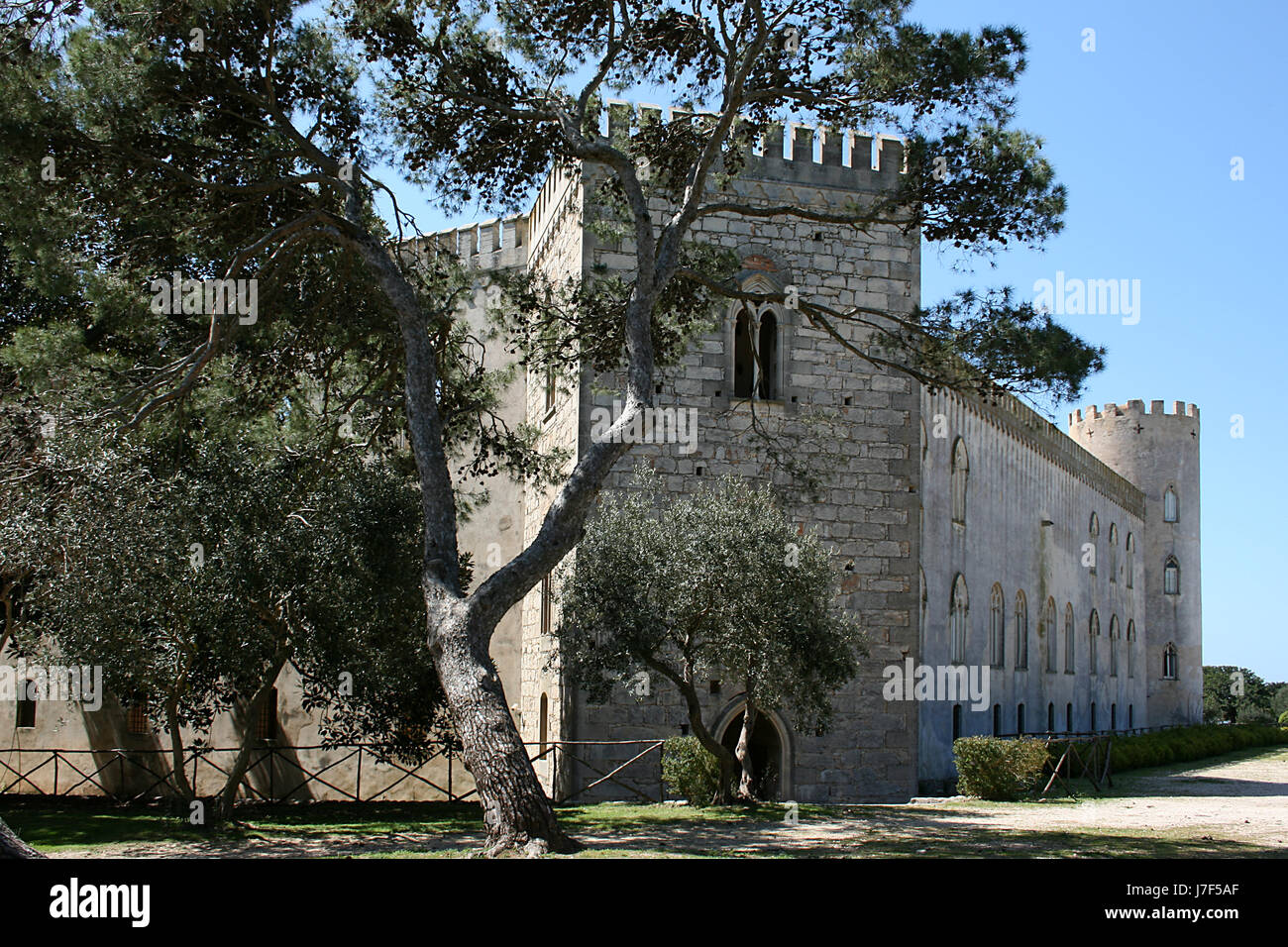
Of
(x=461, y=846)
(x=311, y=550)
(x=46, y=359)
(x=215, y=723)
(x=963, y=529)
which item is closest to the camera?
(x=461, y=846)

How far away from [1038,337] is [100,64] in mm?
8053

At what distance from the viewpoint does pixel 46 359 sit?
34.2 feet

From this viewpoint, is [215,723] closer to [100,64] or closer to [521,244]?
[521,244]

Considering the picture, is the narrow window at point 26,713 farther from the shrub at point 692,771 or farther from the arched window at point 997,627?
the arched window at point 997,627

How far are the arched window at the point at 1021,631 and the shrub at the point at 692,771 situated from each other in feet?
42.6

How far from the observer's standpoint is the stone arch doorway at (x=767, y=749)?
49.0ft

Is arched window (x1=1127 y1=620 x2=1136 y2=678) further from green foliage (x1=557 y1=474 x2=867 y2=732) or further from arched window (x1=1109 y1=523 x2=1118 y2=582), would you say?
green foliage (x1=557 y1=474 x2=867 y2=732)

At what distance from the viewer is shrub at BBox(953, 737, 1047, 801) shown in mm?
14766

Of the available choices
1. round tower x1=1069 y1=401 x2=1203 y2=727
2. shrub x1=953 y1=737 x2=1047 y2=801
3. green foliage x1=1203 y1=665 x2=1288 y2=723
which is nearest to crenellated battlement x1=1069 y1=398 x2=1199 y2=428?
round tower x1=1069 y1=401 x2=1203 y2=727

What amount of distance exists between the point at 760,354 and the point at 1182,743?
17.4 meters

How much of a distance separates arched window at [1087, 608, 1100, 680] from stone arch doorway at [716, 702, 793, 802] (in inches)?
752

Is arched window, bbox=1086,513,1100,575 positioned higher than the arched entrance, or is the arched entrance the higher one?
arched window, bbox=1086,513,1100,575

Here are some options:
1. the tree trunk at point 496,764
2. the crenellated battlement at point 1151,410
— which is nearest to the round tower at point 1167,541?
the crenellated battlement at point 1151,410
